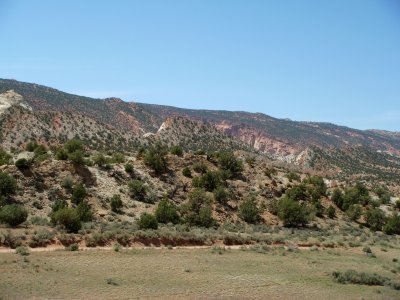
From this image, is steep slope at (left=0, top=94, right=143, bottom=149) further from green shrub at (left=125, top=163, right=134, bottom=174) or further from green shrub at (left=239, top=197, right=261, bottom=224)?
green shrub at (left=239, top=197, right=261, bottom=224)

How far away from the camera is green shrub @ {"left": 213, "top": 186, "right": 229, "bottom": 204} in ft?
168

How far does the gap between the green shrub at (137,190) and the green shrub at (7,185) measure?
1146 cm

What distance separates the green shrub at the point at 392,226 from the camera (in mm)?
51000

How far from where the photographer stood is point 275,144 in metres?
190

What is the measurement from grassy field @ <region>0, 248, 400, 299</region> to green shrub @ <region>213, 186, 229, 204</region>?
20.5 meters

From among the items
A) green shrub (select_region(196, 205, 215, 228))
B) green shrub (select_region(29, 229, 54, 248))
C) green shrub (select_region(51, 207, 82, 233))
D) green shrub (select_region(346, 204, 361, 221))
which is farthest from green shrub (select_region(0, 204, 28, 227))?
green shrub (select_region(346, 204, 361, 221))

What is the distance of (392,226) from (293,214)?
37.2ft

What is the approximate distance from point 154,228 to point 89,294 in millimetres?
16954

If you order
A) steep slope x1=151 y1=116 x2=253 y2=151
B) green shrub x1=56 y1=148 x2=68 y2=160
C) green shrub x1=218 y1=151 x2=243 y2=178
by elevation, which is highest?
steep slope x1=151 y1=116 x2=253 y2=151

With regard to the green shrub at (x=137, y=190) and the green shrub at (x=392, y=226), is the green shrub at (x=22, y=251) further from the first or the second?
the green shrub at (x=392, y=226)

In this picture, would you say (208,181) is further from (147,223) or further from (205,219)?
(147,223)

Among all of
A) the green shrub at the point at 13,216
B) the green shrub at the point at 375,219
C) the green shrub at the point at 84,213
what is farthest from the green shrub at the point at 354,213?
the green shrub at the point at 13,216

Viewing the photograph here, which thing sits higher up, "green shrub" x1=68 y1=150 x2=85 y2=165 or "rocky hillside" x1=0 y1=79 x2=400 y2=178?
"rocky hillside" x1=0 y1=79 x2=400 y2=178

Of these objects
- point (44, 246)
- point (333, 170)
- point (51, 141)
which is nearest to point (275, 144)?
point (333, 170)
